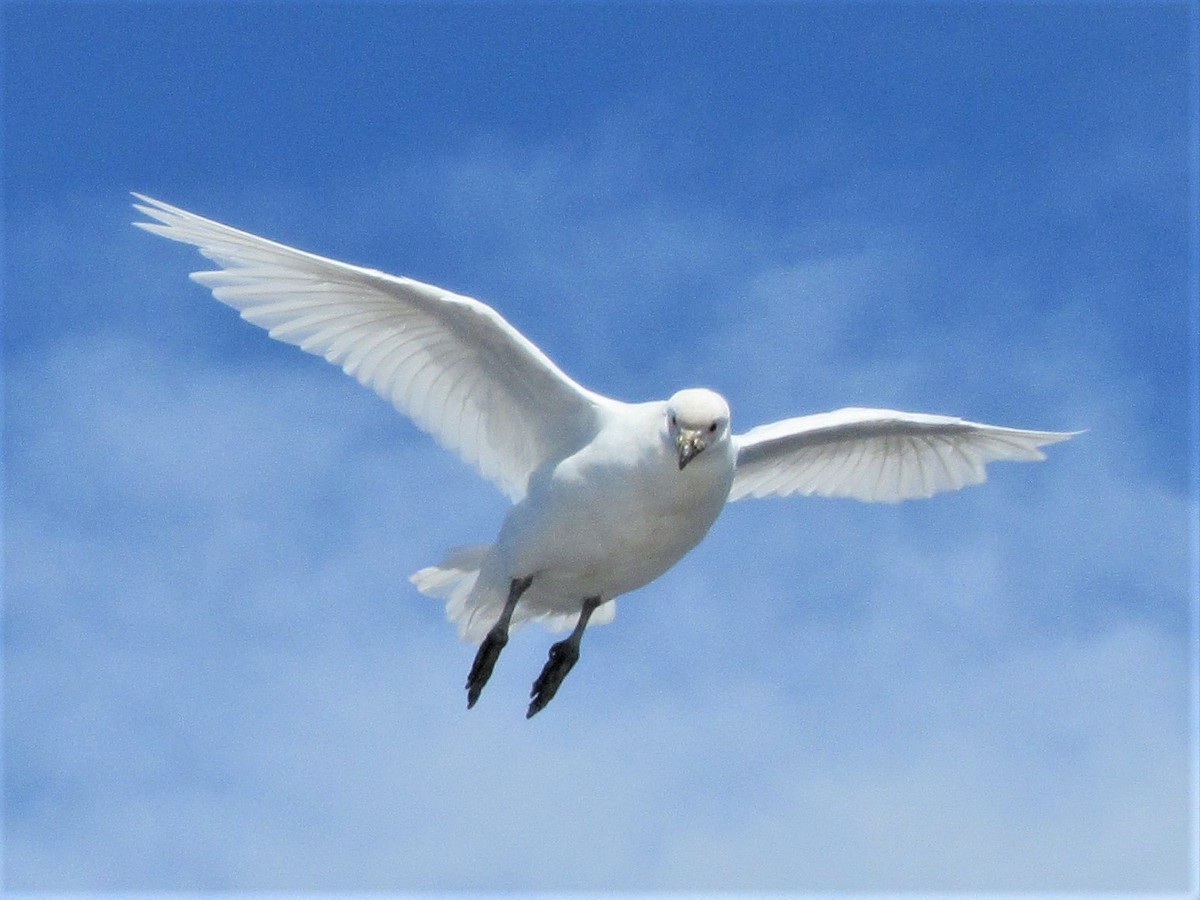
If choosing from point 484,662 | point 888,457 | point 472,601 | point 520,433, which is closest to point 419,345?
point 520,433

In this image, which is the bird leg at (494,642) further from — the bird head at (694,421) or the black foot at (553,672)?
the bird head at (694,421)

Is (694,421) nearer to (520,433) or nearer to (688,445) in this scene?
(688,445)

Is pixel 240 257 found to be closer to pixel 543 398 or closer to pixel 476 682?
pixel 543 398

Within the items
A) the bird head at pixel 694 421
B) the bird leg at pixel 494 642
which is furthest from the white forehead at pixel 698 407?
the bird leg at pixel 494 642

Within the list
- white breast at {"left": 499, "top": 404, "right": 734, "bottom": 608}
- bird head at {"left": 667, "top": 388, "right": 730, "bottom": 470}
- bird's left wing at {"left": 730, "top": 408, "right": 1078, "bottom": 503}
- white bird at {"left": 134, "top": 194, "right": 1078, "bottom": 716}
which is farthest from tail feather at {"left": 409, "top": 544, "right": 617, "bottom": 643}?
bird head at {"left": 667, "top": 388, "right": 730, "bottom": 470}

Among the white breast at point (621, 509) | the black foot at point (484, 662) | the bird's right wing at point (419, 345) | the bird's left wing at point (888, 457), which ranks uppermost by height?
the bird's left wing at point (888, 457)

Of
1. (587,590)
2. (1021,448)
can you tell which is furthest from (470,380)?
(1021,448)

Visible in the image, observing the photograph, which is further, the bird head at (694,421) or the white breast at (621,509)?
the white breast at (621,509)
